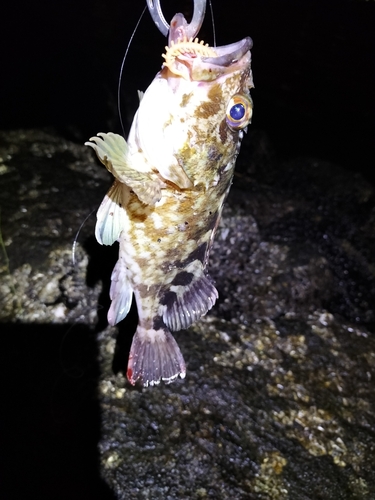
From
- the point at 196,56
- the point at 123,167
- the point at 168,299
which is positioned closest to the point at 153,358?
the point at 168,299

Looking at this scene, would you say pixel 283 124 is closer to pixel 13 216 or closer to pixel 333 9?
pixel 333 9

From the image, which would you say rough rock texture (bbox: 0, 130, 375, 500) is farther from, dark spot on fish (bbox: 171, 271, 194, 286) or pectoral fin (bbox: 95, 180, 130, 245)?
pectoral fin (bbox: 95, 180, 130, 245)

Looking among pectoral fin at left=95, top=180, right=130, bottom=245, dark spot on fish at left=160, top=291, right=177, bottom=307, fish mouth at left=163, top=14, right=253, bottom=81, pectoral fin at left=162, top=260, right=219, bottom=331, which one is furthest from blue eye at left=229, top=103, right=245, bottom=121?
dark spot on fish at left=160, top=291, right=177, bottom=307

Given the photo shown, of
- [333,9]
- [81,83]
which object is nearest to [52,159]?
[81,83]

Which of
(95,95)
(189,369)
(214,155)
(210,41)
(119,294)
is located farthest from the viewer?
(95,95)

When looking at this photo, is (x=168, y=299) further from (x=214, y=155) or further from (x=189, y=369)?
(x=189, y=369)

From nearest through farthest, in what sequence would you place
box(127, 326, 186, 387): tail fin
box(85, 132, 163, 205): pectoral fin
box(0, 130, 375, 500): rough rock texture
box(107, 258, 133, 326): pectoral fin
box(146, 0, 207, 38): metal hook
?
box(146, 0, 207, 38): metal hook → box(85, 132, 163, 205): pectoral fin → box(107, 258, 133, 326): pectoral fin → box(127, 326, 186, 387): tail fin → box(0, 130, 375, 500): rough rock texture

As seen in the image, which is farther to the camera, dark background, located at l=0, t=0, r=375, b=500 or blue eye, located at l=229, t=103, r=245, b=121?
dark background, located at l=0, t=0, r=375, b=500
